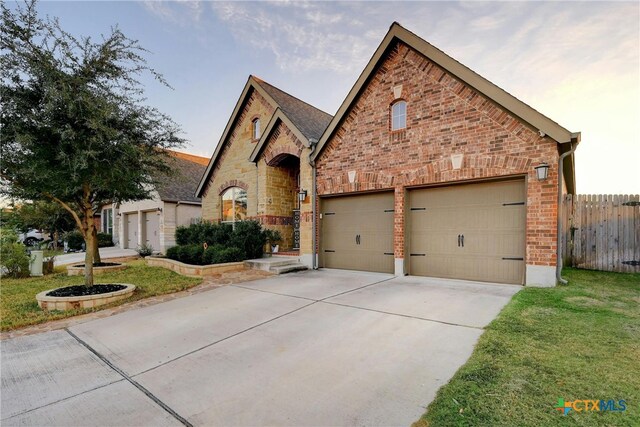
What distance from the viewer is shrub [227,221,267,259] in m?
11.2

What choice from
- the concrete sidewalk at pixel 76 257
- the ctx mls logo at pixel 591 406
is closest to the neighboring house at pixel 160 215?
the concrete sidewalk at pixel 76 257

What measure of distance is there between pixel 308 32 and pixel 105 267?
11008 mm

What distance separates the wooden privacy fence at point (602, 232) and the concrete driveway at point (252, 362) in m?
4.76

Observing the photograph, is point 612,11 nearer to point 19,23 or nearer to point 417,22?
point 417,22

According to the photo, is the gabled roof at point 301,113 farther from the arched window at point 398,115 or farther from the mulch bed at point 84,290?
the mulch bed at point 84,290

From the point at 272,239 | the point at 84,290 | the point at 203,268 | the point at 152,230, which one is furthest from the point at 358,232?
the point at 152,230

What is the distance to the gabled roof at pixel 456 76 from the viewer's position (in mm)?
6426

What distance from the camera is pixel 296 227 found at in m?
13.2

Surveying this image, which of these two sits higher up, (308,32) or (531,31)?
(308,32)

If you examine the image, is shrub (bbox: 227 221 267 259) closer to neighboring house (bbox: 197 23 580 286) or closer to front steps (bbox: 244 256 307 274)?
front steps (bbox: 244 256 307 274)

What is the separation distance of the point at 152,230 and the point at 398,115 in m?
16.8

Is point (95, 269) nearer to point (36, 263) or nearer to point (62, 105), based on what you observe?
point (36, 263)

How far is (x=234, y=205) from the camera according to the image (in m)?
14.3

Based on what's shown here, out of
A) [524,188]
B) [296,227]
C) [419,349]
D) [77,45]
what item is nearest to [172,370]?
[419,349]
